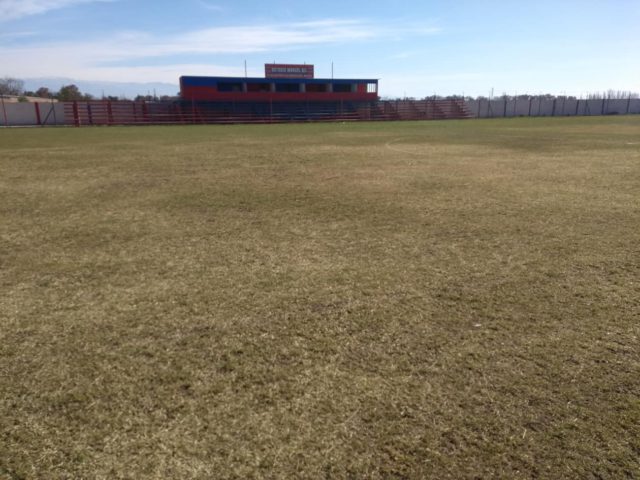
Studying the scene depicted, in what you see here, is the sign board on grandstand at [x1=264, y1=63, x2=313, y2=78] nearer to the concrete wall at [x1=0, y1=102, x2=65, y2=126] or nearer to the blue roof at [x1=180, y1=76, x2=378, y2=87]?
the blue roof at [x1=180, y1=76, x2=378, y2=87]

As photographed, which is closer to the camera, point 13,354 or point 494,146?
point 13,354

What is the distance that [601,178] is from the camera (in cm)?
1038

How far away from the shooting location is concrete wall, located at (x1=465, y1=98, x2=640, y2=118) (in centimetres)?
6147

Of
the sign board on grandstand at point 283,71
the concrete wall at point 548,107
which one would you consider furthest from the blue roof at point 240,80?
the concrete wall at point 548,107

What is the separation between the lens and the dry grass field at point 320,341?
2.31 meters

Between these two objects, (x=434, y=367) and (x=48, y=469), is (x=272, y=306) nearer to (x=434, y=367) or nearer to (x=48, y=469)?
(x=434, y=367)

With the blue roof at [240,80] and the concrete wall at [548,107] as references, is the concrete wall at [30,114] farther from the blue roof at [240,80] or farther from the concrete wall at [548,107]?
the concrete wall at [548,107]

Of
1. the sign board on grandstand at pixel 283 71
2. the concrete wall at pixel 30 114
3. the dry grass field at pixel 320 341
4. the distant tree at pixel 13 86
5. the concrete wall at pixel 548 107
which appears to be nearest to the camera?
the dry grass field at pixel 320 341

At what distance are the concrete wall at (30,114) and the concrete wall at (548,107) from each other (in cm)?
4893

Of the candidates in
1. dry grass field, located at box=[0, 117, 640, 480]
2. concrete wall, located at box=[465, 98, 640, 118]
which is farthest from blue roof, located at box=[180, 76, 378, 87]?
dry grass field, located at box=[0, 117, 640, 480]

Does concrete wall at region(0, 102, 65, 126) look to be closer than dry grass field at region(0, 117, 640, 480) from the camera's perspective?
No

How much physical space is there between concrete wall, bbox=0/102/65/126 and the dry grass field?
42.9 meters

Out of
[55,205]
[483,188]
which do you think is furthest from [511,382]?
[55,205]

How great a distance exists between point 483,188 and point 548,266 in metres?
4.71
